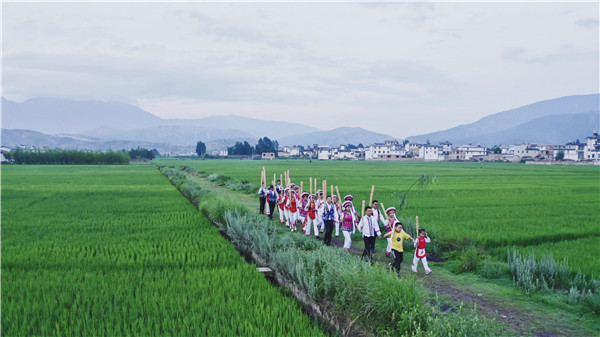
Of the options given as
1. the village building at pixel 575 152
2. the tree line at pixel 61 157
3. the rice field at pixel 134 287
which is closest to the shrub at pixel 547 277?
the rice field at pixel 134 287

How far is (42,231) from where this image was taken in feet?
39.9

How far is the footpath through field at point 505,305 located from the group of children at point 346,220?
28.2 inches

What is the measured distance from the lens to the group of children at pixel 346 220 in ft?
29.1

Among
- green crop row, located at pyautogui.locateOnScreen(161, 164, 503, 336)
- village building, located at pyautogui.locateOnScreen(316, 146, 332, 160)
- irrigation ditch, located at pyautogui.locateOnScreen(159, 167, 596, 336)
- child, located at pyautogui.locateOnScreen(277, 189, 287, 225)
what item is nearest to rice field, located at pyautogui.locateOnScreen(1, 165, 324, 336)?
irrigation ditch, located at pyautogui.locateOnScreen(159, 167, 596, 336)

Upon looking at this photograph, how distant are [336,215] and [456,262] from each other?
3425mm

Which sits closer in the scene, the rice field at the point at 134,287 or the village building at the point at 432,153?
the rice field at the point at 134,287

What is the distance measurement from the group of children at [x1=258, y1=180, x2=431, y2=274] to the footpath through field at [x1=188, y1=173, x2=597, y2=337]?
28.2 inches

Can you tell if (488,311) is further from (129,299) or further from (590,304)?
(129,299)

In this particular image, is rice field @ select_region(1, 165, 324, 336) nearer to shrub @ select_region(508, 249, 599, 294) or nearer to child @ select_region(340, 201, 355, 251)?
child @ select_region(340, 201, 355, 251)

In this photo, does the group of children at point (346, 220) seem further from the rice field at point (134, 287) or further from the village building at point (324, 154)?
the village building at point (324, 154)

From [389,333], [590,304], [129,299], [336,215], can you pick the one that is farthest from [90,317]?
[590,304]

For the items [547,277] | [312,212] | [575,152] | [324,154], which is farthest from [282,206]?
[324,154]

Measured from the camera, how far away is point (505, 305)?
720cm

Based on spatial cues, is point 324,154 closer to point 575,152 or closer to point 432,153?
point 432,153
